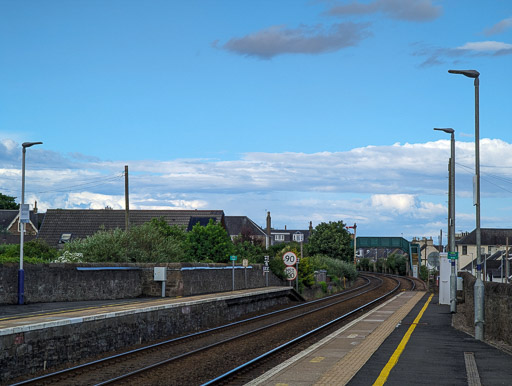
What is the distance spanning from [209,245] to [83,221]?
119 ft

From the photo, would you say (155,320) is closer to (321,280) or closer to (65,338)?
(65,338)

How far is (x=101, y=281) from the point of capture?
2608 cm

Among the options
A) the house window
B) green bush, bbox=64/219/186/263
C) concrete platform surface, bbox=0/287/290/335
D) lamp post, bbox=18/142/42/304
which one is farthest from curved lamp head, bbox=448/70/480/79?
the house window

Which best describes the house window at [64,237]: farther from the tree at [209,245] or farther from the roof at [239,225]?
the roof at [239,225]

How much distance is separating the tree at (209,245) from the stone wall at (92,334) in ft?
77.7

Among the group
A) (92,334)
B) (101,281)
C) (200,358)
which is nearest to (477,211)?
(200,358)

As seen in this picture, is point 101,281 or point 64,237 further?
point 64,237

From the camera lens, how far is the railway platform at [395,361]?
1220 cm

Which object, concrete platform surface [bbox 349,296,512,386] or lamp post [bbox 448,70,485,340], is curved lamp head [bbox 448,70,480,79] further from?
concrete platform surface [bbox 349,296,512,386]

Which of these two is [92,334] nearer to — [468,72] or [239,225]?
[468,72]

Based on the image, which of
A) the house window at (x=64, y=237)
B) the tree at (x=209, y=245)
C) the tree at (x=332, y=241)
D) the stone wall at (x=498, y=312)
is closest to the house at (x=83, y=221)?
the house window at (x=64, y=237)

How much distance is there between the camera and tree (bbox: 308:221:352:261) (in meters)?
94.1

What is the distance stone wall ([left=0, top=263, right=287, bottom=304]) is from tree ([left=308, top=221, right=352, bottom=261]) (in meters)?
58.9

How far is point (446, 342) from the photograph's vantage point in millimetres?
18547
